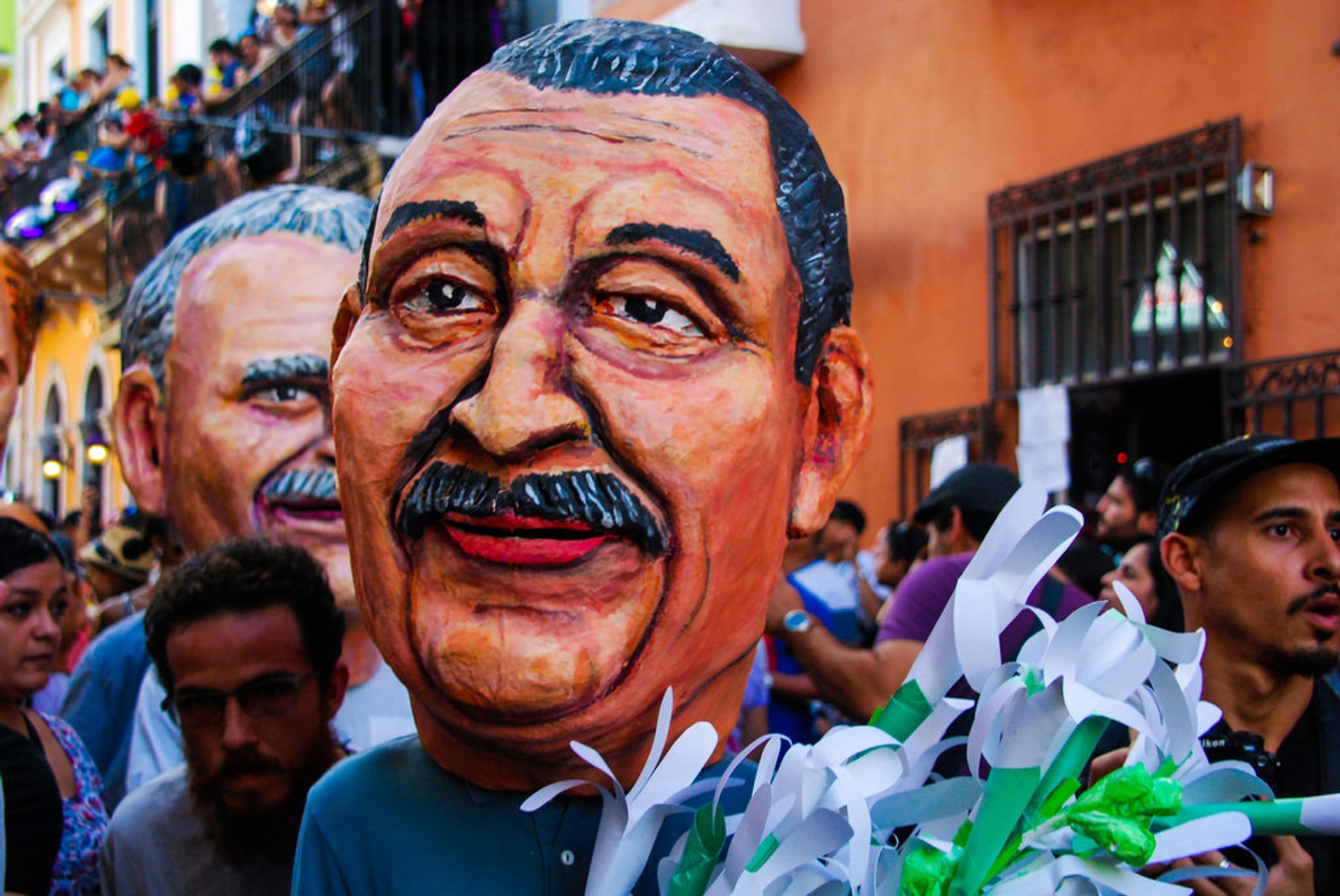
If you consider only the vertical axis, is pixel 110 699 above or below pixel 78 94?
below

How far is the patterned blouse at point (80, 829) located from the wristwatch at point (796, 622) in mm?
1483

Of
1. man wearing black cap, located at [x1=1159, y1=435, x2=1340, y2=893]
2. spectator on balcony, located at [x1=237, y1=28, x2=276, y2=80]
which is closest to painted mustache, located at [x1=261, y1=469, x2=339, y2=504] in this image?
man wearing black cap, located at [x1=1159, y1=435, x2=1340, y2=893]

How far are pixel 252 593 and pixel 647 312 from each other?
1049 millimetres

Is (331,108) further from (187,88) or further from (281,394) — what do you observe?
(281,394)

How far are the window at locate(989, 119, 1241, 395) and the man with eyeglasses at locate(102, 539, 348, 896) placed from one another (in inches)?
198

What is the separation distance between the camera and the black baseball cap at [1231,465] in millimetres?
2430

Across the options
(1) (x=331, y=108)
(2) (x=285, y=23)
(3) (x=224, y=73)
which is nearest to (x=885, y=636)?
(1) (x=331, y=108)

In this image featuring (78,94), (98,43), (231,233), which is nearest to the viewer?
(231,233)

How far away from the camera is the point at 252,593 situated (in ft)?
7.30

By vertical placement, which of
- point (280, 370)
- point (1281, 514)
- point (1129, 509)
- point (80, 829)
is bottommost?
point (80, 829)

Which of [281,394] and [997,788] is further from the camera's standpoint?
[281,394]

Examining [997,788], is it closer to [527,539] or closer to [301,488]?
[527,539]

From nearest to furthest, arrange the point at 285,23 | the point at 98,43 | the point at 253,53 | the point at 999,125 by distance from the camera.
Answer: the point at 999,125, the point at 285,23, the point at 253,53, the point at 98,43

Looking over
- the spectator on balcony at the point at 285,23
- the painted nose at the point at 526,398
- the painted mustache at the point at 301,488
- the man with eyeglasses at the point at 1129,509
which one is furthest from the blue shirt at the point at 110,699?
the spectator on balcony at the point at 285,23
